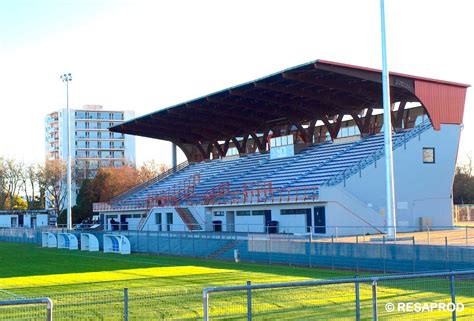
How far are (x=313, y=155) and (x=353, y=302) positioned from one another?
43281mm

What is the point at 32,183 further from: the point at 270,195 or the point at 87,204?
the point at 270,195

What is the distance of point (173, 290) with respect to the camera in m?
22.3

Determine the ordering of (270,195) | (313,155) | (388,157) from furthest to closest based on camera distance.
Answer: (313,155) → (270,195) → (388,157)

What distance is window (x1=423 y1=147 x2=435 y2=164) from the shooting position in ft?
158

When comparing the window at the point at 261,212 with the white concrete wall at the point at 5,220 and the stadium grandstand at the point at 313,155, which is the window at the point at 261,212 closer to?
the stadium grandstand at the point at 313,155

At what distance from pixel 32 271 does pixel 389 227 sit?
16651mm

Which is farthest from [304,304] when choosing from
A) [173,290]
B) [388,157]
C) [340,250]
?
[388,157]

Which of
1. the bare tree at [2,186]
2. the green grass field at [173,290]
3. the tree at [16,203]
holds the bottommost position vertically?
the green grass field at [173,290]

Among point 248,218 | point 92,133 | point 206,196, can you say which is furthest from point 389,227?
point 92,133

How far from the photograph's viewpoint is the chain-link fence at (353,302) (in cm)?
1190

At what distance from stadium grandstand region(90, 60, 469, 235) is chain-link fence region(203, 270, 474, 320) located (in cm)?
2415

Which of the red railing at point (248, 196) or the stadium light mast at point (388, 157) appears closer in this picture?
the stadium light mast at point (388, 157)

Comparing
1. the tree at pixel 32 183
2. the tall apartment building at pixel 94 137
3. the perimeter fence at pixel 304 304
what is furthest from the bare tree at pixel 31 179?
the perimeter fence at pixel 304 304

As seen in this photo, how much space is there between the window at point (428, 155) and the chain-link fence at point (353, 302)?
3264 cm
